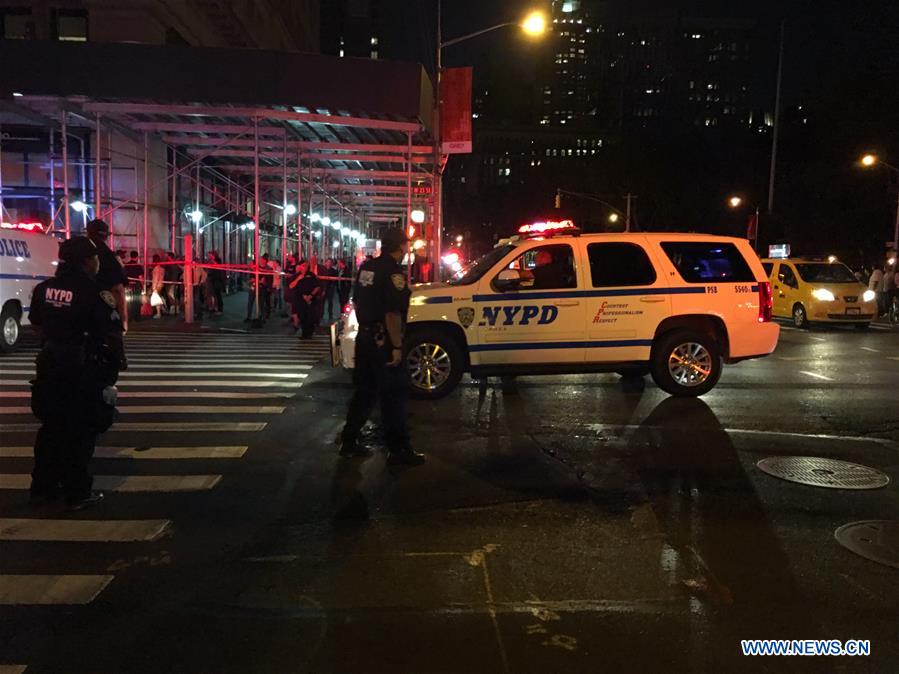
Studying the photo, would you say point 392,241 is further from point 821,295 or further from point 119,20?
point 119,20

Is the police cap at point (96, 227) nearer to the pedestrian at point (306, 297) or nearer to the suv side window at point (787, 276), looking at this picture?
the pedestrian at point (306, 297)

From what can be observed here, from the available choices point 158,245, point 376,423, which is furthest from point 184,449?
point 158,245

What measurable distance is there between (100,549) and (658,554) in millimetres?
3424

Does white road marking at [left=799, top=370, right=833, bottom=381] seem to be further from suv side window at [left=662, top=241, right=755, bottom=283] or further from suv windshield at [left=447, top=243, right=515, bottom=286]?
suv windshield at [left=447, top=243, right=515, bottom=286]

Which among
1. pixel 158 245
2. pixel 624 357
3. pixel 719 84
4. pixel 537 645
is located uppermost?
pixel 719 84

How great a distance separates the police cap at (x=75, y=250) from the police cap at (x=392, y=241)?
2260mm

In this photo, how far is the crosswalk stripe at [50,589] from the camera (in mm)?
3816

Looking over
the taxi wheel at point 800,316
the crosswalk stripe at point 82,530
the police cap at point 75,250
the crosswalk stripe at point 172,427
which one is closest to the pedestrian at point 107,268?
the crosswalk stripe at point 172,427

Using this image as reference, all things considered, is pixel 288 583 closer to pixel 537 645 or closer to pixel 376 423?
pixel 537 645

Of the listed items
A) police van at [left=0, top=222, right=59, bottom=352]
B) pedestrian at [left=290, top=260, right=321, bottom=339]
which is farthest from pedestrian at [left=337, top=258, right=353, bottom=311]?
police van at [left=0, top=222, right=59, bottom=352]

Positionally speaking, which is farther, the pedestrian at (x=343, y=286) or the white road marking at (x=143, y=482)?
the pedestrian at (x=343, y=286)

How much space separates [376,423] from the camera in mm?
7906

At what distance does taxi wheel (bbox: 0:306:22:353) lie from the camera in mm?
12375

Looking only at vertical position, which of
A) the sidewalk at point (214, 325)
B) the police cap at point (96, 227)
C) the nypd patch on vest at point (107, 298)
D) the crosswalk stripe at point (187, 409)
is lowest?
the crosswalk stripe at point (187, 409)
